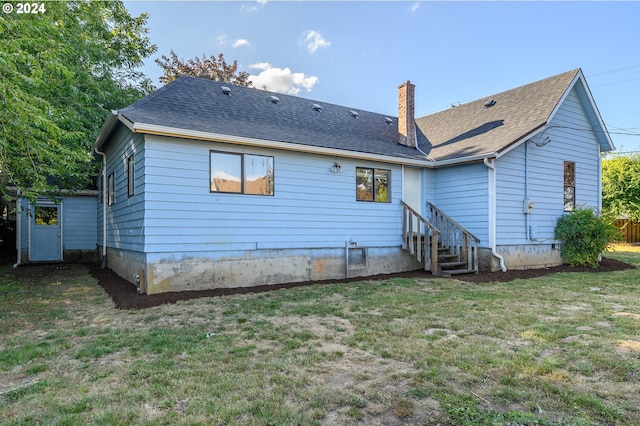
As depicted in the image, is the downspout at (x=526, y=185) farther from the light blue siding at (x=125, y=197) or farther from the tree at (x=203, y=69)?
the tree at (x=203, y=69)

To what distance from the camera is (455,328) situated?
4734 mm

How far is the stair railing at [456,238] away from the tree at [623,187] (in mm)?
16989

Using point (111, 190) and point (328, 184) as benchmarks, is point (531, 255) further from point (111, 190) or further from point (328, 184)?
point (111, 190)

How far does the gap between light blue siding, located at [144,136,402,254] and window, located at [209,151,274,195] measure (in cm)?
14

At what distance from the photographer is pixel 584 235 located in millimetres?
10969

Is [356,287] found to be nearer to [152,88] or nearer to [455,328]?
[455,328]

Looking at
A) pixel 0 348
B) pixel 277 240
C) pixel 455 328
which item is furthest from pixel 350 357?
pixel 277 240

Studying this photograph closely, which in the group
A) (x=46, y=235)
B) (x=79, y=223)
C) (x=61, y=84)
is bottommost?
(x=46, y=235)

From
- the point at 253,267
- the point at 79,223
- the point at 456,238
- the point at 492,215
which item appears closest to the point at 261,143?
the point at 253,267

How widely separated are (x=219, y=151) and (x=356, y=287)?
4.22 meters

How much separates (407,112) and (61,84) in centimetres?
974

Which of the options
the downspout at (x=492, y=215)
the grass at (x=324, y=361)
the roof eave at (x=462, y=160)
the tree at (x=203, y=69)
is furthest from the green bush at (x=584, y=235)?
the tree at (x=203, y=69)

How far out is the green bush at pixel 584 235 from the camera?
Result: 10.9 m

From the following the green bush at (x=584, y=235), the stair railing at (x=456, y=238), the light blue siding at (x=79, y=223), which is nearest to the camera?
the stair railing at (x=456, y=238)
